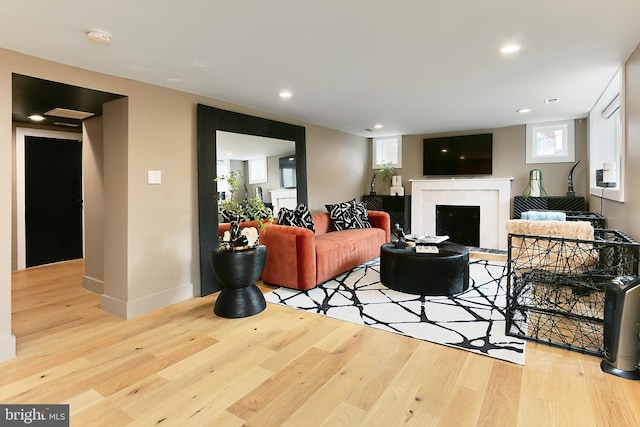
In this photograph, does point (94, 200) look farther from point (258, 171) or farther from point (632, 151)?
point (632, 151)

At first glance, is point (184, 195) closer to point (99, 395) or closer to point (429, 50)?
point (99, 395)

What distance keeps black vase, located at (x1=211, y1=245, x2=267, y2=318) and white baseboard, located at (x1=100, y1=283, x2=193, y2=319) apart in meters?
0.56

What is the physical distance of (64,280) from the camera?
418 centimetres

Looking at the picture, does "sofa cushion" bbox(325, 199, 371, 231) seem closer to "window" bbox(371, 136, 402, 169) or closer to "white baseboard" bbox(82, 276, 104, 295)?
"window" bbox(371, 136, 402, 169)

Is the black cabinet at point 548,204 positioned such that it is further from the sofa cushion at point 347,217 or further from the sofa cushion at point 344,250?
the sofa cushion at point 347,217

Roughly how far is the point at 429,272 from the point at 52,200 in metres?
5.30

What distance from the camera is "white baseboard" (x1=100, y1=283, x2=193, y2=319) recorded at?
3.01 meters

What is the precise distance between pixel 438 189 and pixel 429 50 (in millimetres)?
4090

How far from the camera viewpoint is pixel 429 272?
3.39 m

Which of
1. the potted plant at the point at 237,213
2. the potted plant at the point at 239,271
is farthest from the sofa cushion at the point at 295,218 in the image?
the potted plant at the point at 239,271

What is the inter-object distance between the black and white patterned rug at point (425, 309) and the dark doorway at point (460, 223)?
1.97 m

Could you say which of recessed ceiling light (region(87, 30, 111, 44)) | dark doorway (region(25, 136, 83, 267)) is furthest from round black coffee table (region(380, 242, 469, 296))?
dark doorway (region(25, 136, 83, 267))

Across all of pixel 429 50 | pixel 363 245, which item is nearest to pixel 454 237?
pixel 363 245

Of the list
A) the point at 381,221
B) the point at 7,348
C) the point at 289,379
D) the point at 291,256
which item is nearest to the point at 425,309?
the point at 291,256
